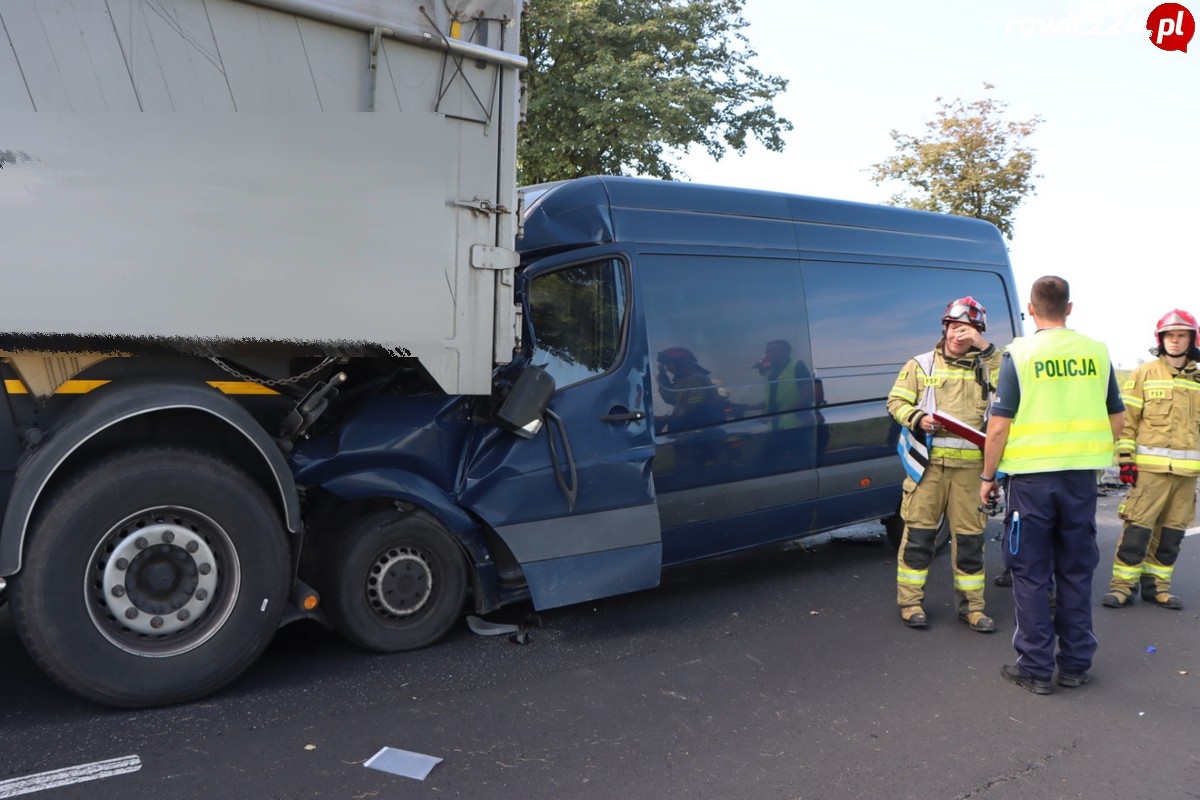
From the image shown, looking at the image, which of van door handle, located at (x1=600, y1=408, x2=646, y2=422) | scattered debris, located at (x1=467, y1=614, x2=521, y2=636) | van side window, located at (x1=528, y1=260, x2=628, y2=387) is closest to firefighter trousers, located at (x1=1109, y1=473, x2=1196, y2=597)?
van door handle, located at (x1=600, y1=408, x2=646, y2=422)

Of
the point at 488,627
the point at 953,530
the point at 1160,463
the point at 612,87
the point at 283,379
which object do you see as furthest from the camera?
the point at 612,87

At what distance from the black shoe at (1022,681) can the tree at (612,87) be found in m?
11.7

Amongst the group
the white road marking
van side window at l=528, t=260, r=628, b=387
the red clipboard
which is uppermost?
van side window at l=528, t=260, r=628, b=387

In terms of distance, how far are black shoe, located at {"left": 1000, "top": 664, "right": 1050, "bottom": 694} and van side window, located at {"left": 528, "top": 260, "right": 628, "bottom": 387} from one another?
7.75ft

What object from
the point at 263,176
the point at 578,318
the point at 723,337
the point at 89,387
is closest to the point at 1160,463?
the point at 723,337

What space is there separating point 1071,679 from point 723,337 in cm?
244

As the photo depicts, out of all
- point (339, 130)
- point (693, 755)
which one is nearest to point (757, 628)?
point (693, 755)

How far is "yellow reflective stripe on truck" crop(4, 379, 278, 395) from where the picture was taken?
3771 mm

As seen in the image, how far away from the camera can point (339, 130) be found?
4004 mm

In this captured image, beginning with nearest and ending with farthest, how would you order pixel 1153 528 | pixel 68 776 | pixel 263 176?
pixel 68 776
pixel 263 176
pixel 1153 528

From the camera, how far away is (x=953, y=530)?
5.65 meters

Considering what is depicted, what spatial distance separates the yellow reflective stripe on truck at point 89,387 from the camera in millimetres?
3771

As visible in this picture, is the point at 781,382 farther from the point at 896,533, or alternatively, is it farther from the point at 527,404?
the point at 896,533

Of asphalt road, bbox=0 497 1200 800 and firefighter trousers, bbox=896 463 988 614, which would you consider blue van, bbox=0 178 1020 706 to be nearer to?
asphalt road, bbox=0 497 1200 800
